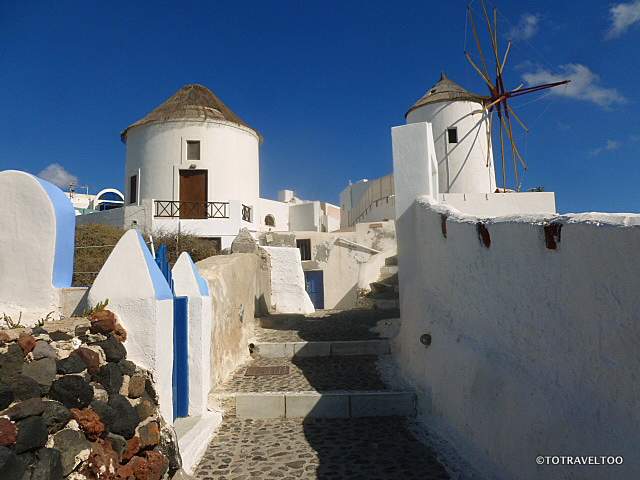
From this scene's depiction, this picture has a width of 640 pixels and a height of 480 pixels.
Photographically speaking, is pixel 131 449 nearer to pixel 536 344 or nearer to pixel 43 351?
pixel 43 351

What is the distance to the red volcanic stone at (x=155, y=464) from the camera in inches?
115

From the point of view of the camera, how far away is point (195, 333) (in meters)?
4.96

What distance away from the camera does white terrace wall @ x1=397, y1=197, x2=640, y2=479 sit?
2.35m

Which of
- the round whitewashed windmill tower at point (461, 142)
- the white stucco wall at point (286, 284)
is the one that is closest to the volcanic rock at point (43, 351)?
the white stucco wall at point (286, 284)

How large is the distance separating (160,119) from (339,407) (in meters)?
16.4

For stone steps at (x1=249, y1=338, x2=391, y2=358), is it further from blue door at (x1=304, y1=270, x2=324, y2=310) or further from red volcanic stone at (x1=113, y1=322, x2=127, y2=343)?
blue door at (x1=304, y1=270, x2=324, y2=310)

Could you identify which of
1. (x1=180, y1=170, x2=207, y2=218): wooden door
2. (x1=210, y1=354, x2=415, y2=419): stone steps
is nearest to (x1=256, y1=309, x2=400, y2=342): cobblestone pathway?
(x1=210, y1=354, x2=415, y2=419): stone steps

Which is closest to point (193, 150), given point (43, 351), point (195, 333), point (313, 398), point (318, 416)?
point (195, 333)

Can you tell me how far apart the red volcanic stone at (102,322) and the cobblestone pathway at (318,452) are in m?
1.62

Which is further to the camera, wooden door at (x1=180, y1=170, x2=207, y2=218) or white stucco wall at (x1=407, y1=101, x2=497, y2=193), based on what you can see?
wooden door at (x1=180, y1=170, x2=207, y2=218)

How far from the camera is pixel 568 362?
9.20 ft

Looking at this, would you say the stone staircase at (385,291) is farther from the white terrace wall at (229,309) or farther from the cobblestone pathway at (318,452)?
the cobblestone pathway at (318,452)

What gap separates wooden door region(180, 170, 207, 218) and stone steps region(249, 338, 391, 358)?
11.6 metres

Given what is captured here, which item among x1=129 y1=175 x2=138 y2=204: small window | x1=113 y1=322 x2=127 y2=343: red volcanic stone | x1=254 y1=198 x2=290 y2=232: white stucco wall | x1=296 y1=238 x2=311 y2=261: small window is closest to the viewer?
x1=113 y1=322 x2=127 y2=343: red volcanic stone
